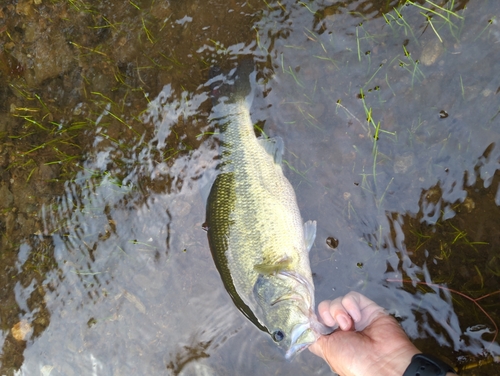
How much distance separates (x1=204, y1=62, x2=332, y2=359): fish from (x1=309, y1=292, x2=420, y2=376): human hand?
0.16 m

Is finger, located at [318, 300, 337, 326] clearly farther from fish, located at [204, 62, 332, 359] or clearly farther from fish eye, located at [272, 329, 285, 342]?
fish eye, located at [272, 329, 285, 342]

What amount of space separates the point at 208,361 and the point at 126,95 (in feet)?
9.74

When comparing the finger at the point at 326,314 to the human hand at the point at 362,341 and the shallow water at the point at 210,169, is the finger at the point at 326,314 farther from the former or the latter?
the shallow water at the point at 210,169

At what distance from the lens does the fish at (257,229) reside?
10.1 ft

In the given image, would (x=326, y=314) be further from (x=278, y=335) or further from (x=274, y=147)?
(x=274, y=147)

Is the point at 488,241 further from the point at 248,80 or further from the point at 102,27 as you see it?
the point at 102,27

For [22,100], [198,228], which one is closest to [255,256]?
[198,228]

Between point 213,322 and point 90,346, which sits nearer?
point 213,322

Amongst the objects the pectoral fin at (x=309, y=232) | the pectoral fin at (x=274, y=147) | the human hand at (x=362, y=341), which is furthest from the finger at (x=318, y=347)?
the pectoral fin at (x=274, y=147)

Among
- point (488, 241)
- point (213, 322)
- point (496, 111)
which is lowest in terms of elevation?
point (213, 322)

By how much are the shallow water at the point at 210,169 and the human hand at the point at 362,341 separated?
32 centimetres

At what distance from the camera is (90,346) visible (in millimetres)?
4051

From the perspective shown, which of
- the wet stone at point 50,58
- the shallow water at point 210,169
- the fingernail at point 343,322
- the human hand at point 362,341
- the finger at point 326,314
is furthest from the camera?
the wet stone at point 50,58

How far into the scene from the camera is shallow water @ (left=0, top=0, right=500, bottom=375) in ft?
10.7
